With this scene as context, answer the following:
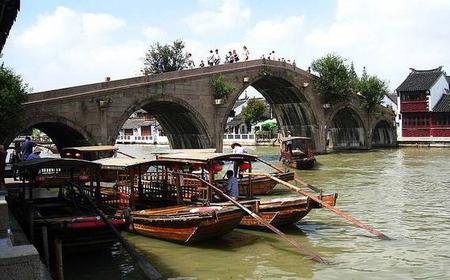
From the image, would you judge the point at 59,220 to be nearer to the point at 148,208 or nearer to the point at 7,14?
the point at 148,208

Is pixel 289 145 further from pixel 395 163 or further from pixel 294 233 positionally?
pixel 294 233

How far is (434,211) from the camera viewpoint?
541 inches

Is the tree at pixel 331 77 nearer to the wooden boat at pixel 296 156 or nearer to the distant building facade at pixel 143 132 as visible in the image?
the wooden boat at pixel 296 156

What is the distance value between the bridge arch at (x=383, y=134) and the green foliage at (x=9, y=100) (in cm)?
3113

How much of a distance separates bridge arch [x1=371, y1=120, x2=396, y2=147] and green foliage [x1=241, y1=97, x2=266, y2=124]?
504 inches

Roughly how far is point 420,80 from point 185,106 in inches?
876

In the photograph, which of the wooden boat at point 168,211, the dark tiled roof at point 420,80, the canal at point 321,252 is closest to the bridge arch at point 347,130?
the dark tiled roof at point 420,80

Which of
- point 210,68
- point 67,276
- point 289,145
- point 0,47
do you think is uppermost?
point 210,68

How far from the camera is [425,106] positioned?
39.8 meters

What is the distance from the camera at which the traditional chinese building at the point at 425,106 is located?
130 feet

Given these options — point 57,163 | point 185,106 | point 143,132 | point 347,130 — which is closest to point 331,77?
point 347,130

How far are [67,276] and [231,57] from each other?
975 inches

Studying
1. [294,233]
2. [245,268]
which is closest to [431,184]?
[294,233]

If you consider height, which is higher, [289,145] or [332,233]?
[289,145]
